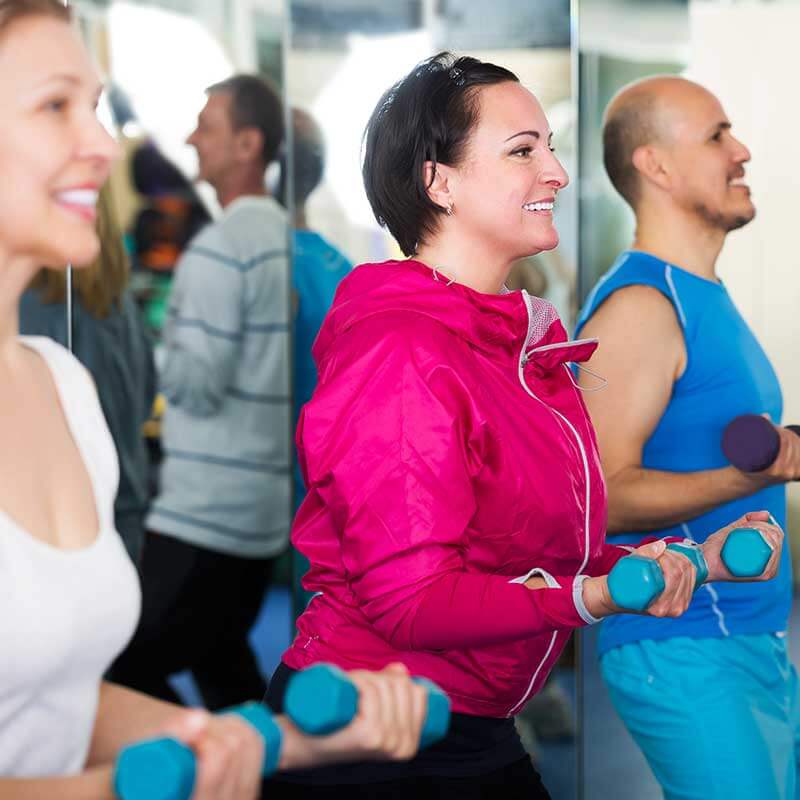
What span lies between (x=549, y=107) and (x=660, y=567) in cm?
202

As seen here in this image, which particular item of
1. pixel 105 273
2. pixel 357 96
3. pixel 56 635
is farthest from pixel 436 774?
pixel 357 96

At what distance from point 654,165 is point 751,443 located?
0.75 meters

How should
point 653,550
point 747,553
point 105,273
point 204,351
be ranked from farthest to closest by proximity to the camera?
1. point 204,351
2. point 105,273
3. point 747,553
4. point 653,550

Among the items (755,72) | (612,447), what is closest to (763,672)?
(612,447)

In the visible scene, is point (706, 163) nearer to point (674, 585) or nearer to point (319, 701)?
point (674, 585)

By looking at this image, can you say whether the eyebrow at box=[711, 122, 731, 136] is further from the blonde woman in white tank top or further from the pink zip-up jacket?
the blonde woman in white tank top

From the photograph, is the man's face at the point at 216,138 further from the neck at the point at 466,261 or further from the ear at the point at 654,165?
the neck at the point at 466,261

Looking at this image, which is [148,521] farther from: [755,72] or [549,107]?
[755,72]

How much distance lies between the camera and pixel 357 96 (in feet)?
11.4

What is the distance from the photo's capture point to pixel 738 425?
2266 mm

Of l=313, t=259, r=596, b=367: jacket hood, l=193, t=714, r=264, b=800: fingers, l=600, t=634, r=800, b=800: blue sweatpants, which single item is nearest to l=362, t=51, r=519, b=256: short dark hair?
l=313, t=259, r=596, b=367: jacket hood

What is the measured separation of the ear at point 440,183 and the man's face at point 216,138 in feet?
6.24

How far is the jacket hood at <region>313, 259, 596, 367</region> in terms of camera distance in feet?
6.08

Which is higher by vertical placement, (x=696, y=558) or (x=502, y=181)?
(x=502, y=181)
